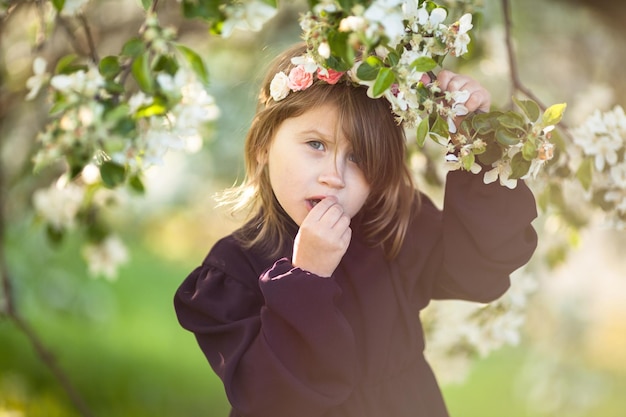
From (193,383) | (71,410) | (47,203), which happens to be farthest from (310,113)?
Answer: (193,383)

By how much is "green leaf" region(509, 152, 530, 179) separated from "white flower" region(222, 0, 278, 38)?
0.47 metres

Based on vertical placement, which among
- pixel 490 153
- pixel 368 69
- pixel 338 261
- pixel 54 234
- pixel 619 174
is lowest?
pixel 54 234

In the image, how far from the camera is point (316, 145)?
145cm

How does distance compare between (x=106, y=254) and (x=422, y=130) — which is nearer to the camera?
(x=422, y=130)

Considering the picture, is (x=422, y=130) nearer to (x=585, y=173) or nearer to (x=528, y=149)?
(x=528, y=149)

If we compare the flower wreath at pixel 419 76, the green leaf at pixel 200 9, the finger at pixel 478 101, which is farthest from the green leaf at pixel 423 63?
the green leaf at pixel 200 9

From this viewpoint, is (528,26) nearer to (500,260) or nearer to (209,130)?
(209,130)

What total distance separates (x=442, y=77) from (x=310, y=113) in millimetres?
237

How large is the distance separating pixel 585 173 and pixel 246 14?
84cm

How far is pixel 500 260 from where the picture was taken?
1530mm

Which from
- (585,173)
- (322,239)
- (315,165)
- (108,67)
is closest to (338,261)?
(322,239)

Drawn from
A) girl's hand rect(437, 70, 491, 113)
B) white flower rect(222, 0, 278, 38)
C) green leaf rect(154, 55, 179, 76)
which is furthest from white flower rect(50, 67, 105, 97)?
girl's hand rect(437, 70, 491, 113)

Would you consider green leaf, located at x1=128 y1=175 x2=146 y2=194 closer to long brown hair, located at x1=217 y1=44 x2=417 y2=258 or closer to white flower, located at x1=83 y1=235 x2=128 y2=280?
long brown hair, located at x1=217 y1=44 x2=417 y2=258

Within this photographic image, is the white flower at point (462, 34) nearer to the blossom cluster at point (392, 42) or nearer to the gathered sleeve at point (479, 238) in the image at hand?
the blossom cluster at point (392, 42)
